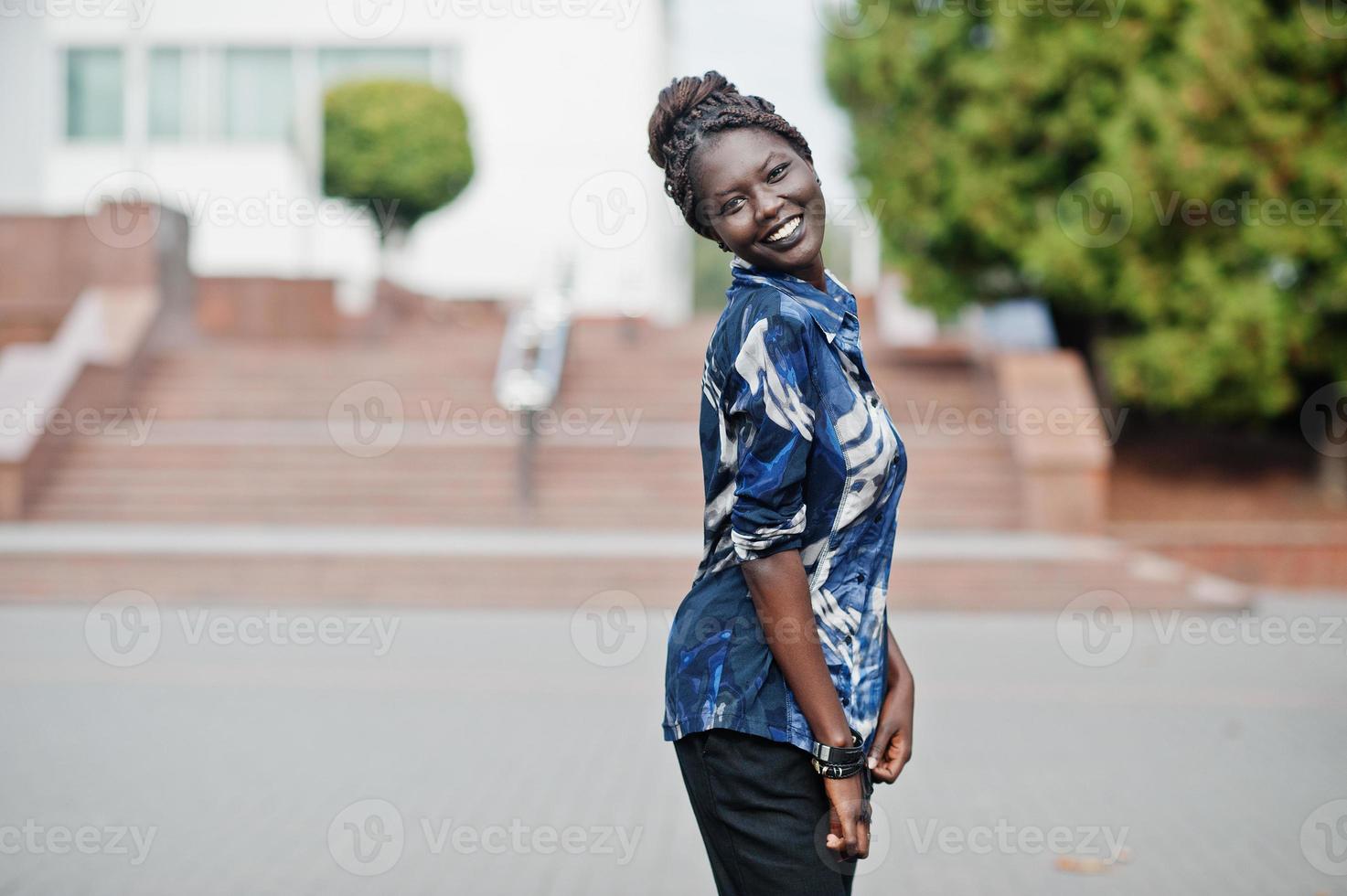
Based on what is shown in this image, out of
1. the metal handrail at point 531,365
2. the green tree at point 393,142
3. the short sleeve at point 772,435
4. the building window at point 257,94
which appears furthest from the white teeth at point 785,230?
the building window at point 257,94

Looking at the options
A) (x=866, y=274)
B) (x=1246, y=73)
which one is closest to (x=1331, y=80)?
(x=1246, y=73)

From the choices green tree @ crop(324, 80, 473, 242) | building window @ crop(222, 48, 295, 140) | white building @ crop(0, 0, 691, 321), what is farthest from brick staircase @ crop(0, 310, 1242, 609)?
building window @ crop(222, 48, 295, 140)

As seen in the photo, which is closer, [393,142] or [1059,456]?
[1059,456]

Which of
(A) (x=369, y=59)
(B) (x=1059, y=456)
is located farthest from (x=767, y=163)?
(A) (x=369, y=59)

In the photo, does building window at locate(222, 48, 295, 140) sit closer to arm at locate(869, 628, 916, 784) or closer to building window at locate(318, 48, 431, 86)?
building window at locate(318, 48, 431, 86)

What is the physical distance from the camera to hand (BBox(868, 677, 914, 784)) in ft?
6.81

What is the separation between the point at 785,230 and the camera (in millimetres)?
1955

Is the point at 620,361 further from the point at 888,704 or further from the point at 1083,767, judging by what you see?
the point at 888,704

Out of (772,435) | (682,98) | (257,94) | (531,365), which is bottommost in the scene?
(531,365)

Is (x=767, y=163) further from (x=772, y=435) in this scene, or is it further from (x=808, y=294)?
(x=772, y=435)

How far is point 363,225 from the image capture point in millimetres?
24547

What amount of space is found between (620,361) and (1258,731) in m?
10.4

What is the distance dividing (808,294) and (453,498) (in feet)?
34.0

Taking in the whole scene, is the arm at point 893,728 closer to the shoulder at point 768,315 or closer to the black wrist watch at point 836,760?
the black wrist watch at point 836,760
